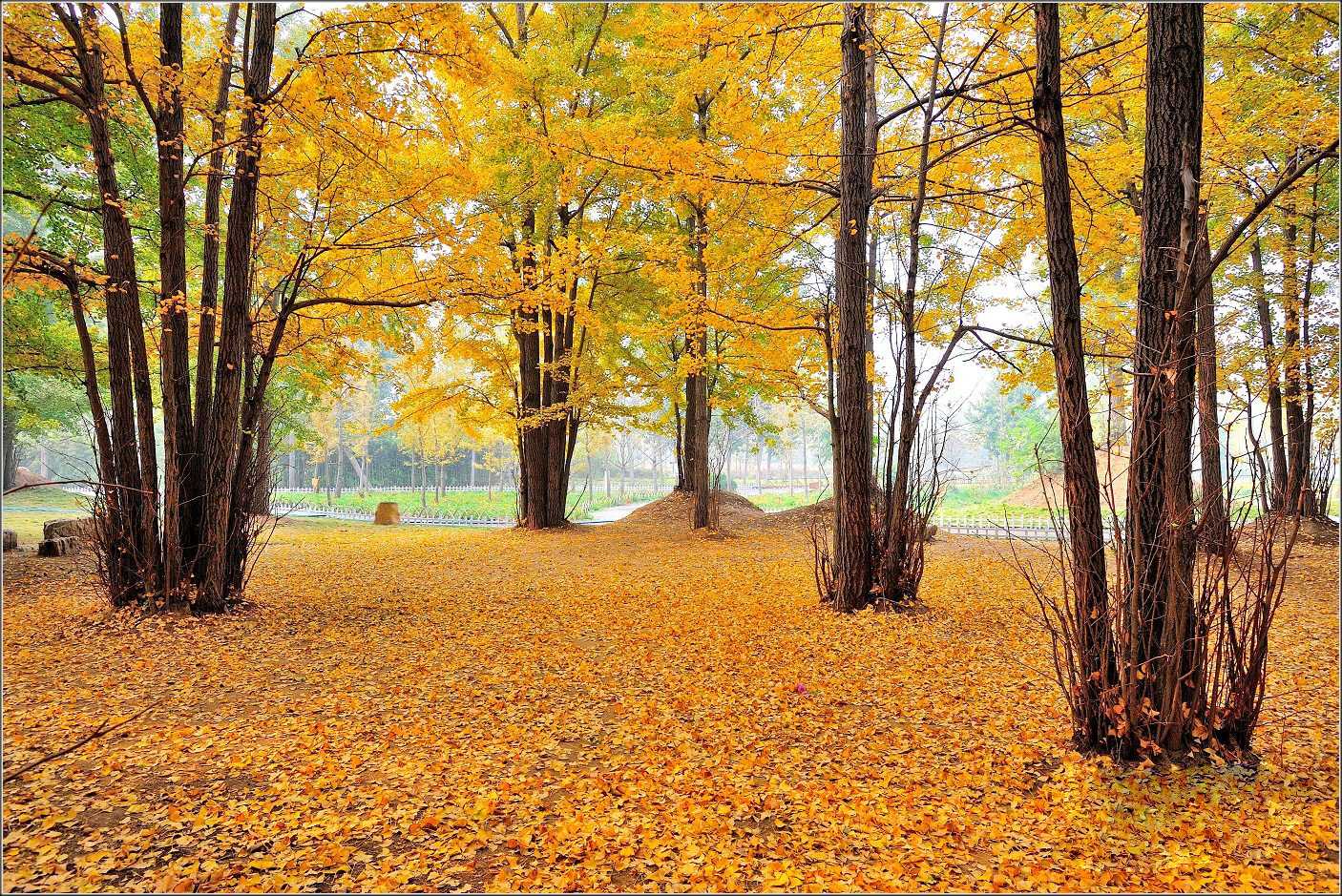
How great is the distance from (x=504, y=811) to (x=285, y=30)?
1658 centimetres

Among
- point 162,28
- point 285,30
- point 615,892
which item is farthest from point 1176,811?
point 285,30

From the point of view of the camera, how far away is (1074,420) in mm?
2574

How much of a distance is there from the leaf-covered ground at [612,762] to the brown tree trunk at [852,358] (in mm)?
590

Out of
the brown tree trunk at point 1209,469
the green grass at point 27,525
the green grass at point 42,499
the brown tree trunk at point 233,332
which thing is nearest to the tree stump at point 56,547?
the green grass at point 27,525

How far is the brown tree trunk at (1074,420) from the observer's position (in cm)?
246

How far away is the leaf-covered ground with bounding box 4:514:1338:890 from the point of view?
1915mm

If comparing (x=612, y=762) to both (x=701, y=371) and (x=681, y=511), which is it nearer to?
(x=701, y=371)

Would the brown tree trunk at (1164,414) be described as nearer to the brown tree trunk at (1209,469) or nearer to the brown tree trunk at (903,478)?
the brown tree trunk at (1209,469)

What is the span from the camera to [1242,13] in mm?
6285

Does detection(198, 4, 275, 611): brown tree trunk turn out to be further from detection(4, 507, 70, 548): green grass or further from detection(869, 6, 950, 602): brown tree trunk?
detection(4, 507, 70, 548): green grass

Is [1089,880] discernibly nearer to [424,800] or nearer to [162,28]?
[424,800]

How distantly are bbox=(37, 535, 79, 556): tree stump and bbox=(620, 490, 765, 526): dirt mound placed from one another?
25.8 feet

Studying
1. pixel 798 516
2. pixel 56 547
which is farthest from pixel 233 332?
pixel 798 516

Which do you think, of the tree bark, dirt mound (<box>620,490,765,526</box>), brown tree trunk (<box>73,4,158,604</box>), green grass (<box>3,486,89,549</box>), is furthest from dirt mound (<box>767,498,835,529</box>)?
green grass (<box>3,486,89,549</box>)
